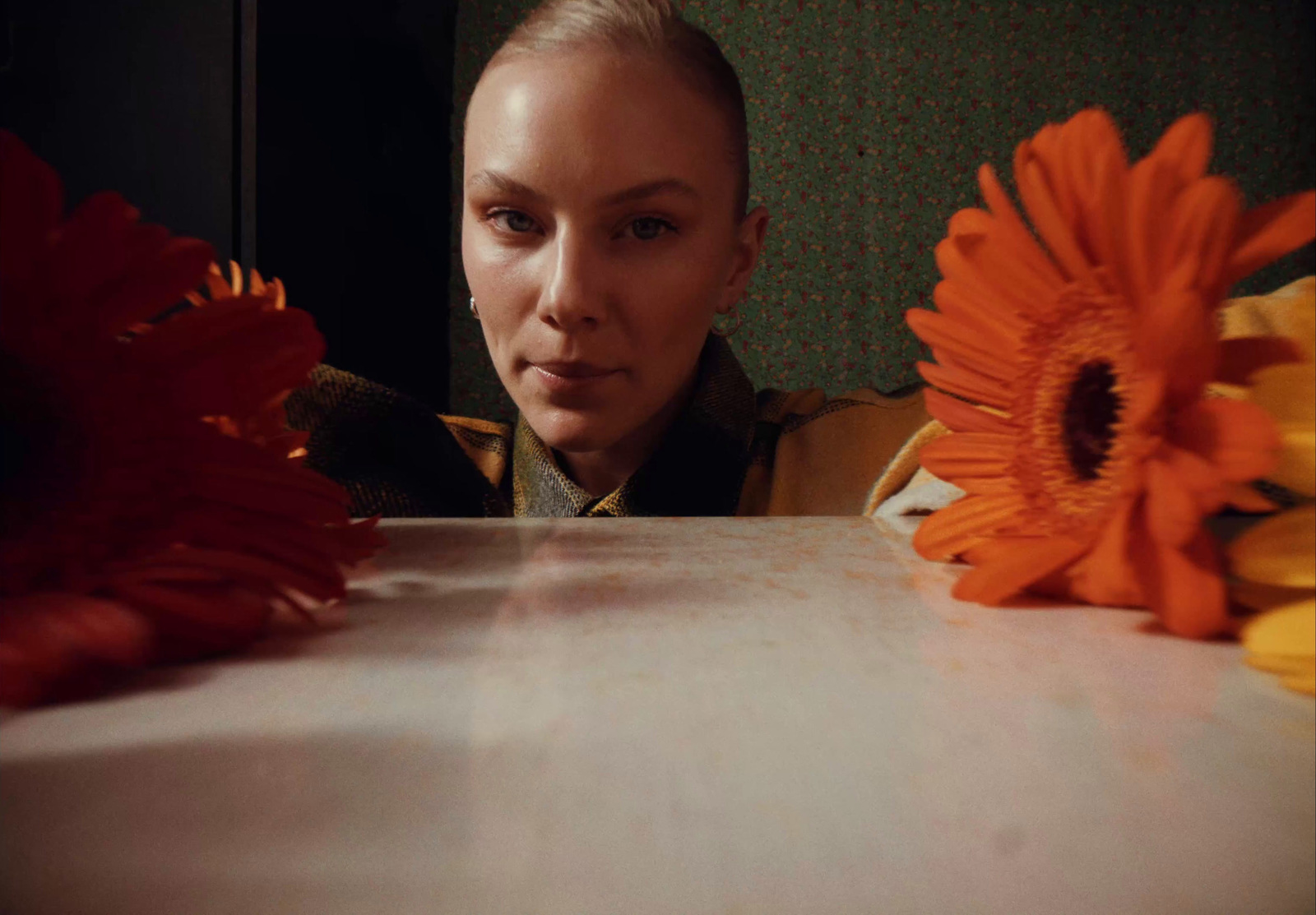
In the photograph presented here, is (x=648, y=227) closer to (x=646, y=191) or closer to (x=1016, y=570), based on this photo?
(x=646, y=191)

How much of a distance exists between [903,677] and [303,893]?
0.09 meters

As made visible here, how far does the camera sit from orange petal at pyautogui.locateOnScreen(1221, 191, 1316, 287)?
5.0 inches

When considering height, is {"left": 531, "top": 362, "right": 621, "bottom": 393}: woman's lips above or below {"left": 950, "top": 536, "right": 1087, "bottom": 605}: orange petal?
below

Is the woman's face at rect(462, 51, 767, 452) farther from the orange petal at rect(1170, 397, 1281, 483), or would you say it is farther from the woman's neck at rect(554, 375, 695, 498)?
the orange petal at rect(1170, 397, 1281, 483)

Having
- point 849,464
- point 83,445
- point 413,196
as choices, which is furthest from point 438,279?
point 83,445

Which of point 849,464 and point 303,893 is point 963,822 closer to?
point 303,893

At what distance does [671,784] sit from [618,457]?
51 cm

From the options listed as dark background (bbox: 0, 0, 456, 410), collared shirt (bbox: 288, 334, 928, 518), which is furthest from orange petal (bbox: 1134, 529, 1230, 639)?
dark background (bbox: 0, 0, 456, 410)

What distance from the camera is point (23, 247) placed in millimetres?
122

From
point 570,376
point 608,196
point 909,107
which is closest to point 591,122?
point 608,196

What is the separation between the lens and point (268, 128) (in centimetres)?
90

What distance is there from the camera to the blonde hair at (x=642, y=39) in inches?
19.0

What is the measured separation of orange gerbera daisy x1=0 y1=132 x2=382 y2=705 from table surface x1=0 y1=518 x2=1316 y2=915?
1 cm

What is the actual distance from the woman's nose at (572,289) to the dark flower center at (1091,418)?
312 millimetres
